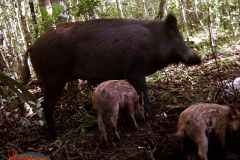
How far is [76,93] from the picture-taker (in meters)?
4.93

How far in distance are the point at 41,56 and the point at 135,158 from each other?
2294 mm

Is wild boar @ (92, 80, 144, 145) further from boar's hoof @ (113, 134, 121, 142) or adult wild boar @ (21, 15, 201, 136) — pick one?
adult wild boar @ (21, 15, 201, 136)

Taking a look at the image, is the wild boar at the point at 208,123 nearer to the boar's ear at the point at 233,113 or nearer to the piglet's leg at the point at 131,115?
the boar's ear at the point at 233,113

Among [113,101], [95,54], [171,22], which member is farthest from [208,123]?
[171,22]

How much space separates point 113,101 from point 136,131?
0.62 metres

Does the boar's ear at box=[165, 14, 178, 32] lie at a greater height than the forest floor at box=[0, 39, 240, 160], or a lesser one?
greater

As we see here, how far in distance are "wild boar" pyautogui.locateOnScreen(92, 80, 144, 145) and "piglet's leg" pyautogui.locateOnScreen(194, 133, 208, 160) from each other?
1064 mm

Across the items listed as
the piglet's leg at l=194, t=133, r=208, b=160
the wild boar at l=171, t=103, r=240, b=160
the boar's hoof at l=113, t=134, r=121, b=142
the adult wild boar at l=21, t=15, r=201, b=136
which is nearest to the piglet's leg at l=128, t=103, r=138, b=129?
the boar's hoof at l=113, t=134, r=121, b=142

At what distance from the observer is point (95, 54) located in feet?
12.4

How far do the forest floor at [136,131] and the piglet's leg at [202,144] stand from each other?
17 centimetres

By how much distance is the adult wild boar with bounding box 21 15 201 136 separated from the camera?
360 centimetres

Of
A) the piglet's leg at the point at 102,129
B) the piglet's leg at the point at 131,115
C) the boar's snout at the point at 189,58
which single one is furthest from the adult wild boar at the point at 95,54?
the piglet's leg at the point at 102,129

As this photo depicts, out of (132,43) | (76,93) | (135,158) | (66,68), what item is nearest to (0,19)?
(76,93)

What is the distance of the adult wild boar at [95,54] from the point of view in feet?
11.8
